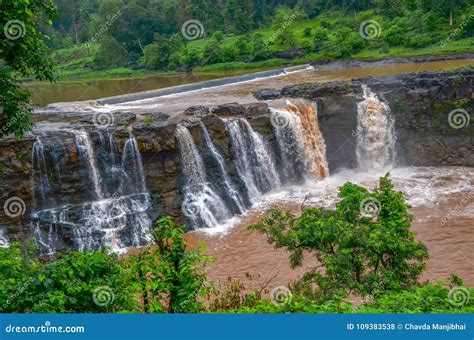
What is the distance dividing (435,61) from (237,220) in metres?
29.8

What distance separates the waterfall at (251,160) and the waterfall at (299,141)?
1.00 m

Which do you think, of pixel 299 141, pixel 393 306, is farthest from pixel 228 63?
pixel 393 306

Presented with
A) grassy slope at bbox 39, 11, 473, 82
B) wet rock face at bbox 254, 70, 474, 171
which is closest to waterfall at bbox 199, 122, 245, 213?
wet rock face at bbox 254, 70, 474, 171

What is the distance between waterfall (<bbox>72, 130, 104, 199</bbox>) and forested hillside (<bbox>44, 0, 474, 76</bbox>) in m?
30.2

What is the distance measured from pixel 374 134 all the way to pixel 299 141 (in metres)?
4.67

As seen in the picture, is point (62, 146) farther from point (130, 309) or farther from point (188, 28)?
point (188, 28)

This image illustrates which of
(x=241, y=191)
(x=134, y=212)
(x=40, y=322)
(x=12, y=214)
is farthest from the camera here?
(x=241, y=191)

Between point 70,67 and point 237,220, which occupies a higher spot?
point 70,67

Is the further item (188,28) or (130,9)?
(188,28)

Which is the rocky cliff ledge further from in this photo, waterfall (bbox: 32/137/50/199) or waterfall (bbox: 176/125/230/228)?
waterfall (bbox: 176/125/230/228)

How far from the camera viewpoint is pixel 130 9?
65250mm

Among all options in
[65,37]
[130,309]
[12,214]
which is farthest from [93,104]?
[65,37]

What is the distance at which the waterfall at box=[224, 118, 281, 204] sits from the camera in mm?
22891

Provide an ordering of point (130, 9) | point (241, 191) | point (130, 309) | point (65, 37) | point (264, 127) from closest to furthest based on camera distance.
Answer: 1. point (130, 309)
2. point (241, 191)
3. point (264, 127)
4. point (130, 9)
5. point (65, 37)
